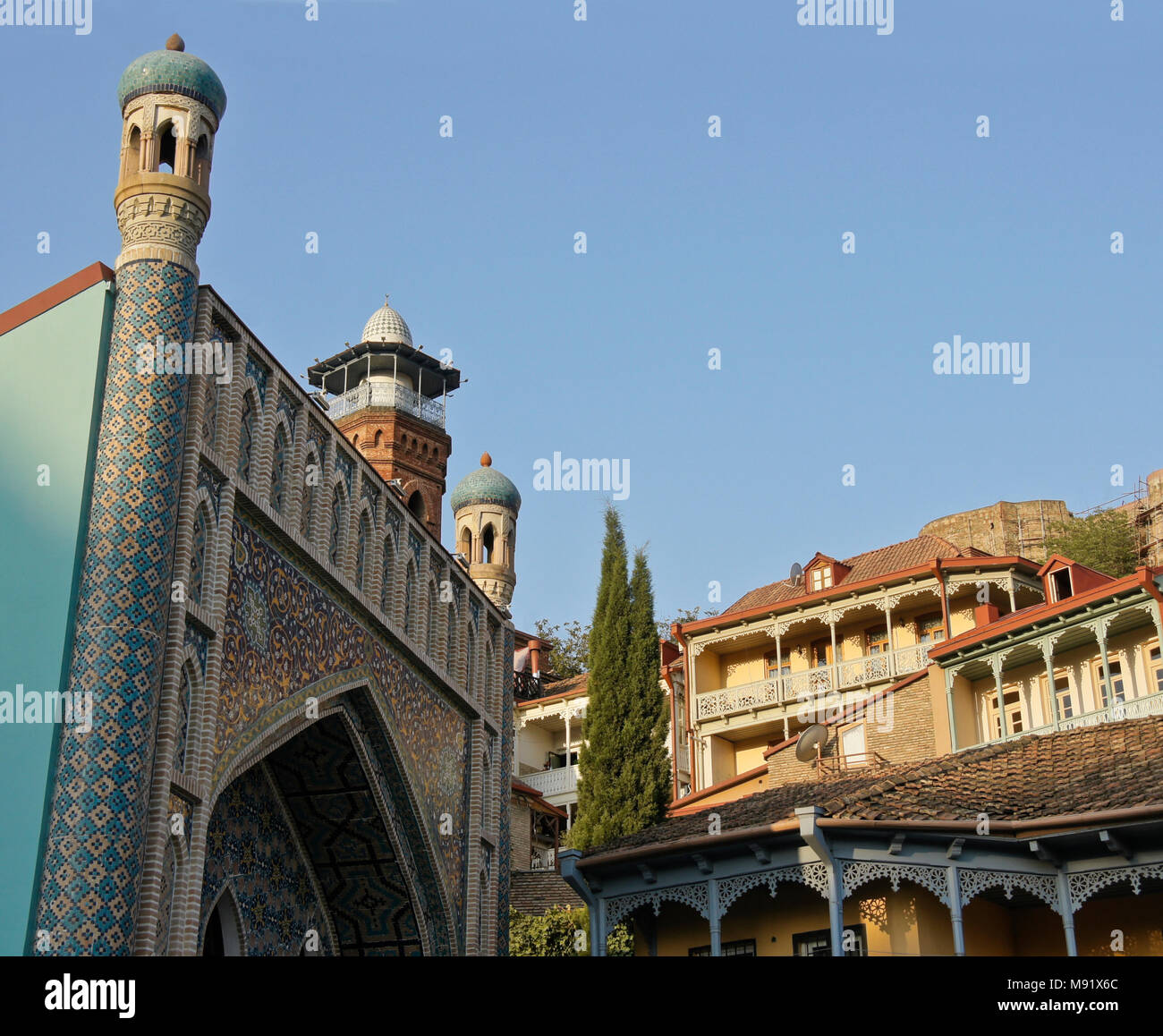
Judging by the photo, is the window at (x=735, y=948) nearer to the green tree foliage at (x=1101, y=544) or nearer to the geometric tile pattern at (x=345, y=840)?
the geometric tile pattern at (x=345, y=840)

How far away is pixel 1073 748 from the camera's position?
720 inches

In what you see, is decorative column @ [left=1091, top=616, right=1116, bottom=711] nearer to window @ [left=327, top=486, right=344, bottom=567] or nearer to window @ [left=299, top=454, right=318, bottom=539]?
window @ [left=327, top=486, right=344, bottom=567]

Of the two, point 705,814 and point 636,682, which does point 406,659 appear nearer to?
point 705,814

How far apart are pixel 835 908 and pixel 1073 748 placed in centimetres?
465

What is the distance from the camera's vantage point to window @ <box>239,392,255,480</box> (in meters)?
14.3

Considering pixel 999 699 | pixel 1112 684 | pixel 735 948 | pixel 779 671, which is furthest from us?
pixel 779 671

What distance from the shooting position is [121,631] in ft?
38.9

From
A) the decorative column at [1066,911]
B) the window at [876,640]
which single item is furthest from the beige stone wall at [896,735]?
the decorative column at [1066,911]

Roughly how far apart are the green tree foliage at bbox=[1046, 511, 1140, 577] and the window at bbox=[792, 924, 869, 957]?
30.1 metres

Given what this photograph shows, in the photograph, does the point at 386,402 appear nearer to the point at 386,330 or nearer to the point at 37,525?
the point at 386,330

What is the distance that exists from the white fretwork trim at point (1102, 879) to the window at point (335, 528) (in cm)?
840

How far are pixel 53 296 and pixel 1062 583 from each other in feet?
60.6

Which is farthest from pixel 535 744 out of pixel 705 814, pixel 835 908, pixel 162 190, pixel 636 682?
pixel 162 190

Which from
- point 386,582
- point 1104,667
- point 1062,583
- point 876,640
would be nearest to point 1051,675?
point 1104,667
